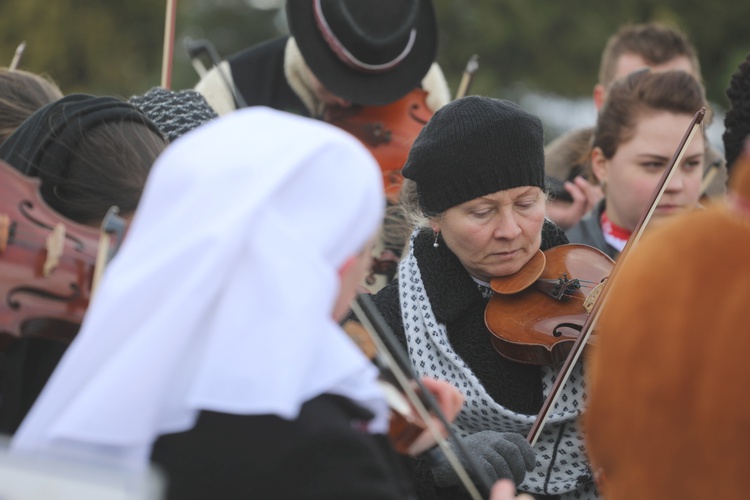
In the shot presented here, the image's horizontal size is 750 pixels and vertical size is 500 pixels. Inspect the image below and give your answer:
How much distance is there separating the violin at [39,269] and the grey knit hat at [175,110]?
1.19m

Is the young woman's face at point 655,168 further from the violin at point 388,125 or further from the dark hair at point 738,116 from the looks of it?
the violin at point 388,125

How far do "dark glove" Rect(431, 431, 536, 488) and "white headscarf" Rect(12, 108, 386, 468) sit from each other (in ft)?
3.28

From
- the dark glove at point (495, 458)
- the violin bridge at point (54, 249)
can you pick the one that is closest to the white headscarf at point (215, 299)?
the violin bridge at point (54, 249)

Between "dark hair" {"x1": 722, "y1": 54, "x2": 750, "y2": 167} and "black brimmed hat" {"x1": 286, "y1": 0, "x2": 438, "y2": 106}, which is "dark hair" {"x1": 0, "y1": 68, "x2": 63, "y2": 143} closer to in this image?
"black brimmed hat" {"x1": 286, "y1": 0, "x2": 438, "y2": 106}

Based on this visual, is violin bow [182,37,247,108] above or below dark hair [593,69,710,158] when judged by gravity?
below

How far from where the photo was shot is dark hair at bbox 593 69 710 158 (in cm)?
383

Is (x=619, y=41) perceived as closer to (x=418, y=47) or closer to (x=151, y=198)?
(x=418, y=47)

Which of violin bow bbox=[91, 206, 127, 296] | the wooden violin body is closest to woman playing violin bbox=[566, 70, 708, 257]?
the wooden violin body

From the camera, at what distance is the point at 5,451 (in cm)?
160

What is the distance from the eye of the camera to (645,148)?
3842 millimetres

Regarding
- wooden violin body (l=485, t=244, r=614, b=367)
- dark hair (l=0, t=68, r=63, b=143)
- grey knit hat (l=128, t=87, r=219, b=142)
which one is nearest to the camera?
wooden violin body (l=485, t=244, r=614, b=367)

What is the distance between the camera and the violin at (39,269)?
2.06 metres

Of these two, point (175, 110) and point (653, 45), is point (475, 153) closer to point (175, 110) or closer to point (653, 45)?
point (175, 110)

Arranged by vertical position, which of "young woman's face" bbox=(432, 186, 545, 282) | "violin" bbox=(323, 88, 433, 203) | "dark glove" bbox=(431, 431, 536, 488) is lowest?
"dark glove" bbox=(431, 431, 536, 488)
